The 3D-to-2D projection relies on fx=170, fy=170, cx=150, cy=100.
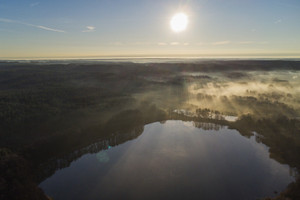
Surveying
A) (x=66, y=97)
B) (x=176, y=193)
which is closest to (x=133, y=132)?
(x=176, y=193)

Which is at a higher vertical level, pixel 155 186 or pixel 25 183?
pixel 25 183

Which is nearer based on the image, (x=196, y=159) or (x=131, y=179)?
(x=131, y=179)

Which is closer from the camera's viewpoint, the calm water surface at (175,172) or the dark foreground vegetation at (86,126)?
the calm water surface at (175,172)

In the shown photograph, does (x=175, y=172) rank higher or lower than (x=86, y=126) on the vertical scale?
lower

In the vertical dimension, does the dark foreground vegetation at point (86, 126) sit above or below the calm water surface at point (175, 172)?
above

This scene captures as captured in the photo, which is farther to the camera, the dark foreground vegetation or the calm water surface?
the dark foreground vegetation

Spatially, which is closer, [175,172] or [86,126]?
[175,172]

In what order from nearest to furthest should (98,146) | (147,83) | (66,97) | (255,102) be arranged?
(98,146), (255,102), (66,97), (147,83)

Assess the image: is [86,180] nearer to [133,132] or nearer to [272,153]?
[133,132]
